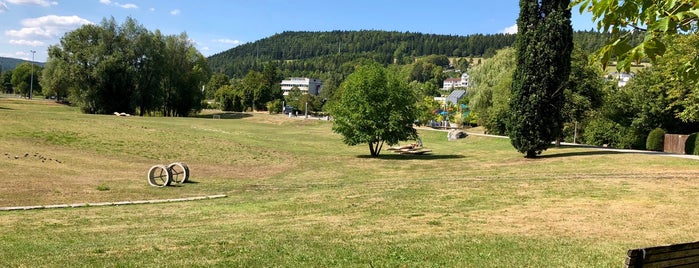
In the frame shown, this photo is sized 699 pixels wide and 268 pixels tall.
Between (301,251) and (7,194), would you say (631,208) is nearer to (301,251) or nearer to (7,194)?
(301,251)

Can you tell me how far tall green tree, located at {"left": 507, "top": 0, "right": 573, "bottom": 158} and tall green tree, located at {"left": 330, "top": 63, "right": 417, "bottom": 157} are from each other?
8.73 metres

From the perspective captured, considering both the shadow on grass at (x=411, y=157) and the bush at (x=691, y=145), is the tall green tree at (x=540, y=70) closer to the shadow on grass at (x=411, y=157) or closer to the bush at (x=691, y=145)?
the shadow on grass at (x=411, y=157)

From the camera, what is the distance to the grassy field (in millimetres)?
8570

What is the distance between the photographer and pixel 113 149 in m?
35.2

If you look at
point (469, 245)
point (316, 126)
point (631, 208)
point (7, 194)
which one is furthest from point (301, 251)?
point (316, 126)

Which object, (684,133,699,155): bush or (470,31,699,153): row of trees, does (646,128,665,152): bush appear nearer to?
(470,31,699,153): row of trees

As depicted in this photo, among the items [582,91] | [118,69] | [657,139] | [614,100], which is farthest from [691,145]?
[118,69]

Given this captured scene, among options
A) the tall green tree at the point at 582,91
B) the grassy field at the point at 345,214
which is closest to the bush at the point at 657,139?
the tall green tree at the point at 582,91

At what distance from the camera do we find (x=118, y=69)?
263 ft

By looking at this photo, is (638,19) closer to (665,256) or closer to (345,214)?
(665,256)

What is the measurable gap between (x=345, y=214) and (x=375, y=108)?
23587mm

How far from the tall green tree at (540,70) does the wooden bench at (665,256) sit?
26.7 m

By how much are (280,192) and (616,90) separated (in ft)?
143

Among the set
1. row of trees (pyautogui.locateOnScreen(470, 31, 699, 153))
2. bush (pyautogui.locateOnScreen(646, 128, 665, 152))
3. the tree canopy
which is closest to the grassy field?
the tree canopy
